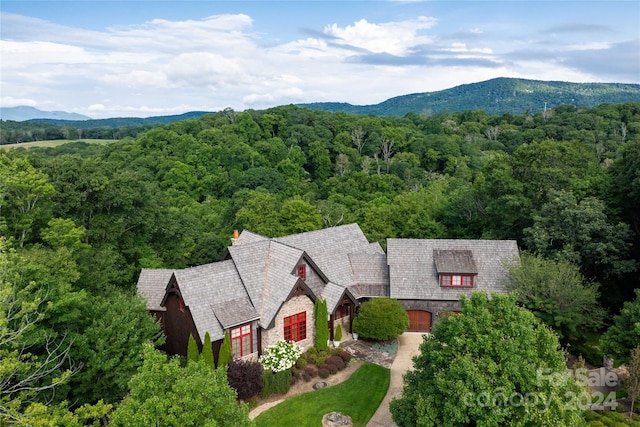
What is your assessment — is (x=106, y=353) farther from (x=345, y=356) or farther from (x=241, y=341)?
(x=345, y=356)

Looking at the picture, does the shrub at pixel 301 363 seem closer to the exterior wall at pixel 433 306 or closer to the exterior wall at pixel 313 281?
the exterior wall at pixel 313 281

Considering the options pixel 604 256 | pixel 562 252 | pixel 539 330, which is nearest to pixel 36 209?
pixel 539 330

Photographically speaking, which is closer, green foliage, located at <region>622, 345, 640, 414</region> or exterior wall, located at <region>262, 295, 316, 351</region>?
green foliage, located at <region>622, 345, 640, 414</region>

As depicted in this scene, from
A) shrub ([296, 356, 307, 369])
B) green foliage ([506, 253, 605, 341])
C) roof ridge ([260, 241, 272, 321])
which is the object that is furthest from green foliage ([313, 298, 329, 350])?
green foliage ([506, 253, 605, 341])

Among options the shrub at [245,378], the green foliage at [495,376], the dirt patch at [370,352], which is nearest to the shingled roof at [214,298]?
the shrub at [245,378]

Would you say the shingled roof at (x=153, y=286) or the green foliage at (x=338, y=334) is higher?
the shingled roof at (x=153, y=286)

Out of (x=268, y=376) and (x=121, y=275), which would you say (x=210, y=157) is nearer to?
(x=121, y=275)

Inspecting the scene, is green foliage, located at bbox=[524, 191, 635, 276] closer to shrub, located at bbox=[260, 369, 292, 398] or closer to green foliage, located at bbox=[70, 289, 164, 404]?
shrub, located at bbox=[260, 369, 292, 398]

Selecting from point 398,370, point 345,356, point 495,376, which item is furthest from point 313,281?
point 495,376
